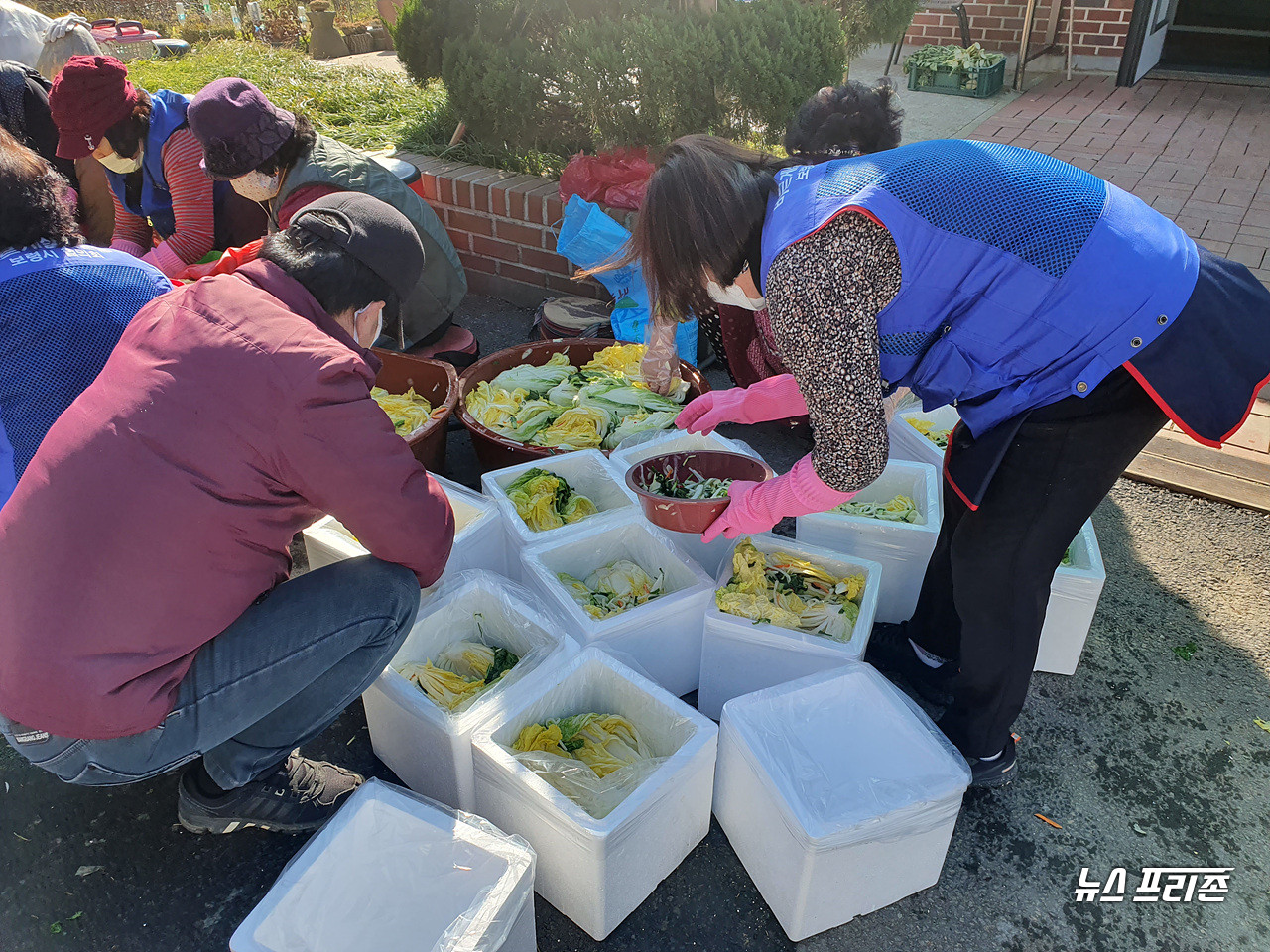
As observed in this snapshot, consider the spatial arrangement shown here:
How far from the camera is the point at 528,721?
1970 mm

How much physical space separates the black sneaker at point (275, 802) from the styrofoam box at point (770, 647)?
37.4 inches

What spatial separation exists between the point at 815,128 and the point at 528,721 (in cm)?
232

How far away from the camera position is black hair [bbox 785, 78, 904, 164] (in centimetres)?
304

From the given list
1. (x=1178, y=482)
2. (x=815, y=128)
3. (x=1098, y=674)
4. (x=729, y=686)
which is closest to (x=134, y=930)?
(x=729, y=686)

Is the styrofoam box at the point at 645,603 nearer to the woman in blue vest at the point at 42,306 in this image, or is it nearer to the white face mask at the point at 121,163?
the woman in blue vest at the point at 42,306

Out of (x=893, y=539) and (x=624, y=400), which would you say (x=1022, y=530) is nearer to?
(x=893, y=539)

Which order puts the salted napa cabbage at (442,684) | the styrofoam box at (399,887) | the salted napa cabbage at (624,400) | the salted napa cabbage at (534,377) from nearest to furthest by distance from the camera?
1. the styrofoam box at (399,887)
2. the salted napa cabbage at (442,684)
3. the salted napa cabbage at (624,400)
4. the salted napa cabbage at (534,377)

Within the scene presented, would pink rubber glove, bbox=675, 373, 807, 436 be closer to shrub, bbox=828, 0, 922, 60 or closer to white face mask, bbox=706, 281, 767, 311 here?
white face mask, bbox=706, 281, 767, 311

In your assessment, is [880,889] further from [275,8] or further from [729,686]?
[275,8]

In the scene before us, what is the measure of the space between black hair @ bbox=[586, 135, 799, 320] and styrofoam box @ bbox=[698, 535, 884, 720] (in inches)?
35.5

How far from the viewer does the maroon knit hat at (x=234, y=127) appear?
298cm

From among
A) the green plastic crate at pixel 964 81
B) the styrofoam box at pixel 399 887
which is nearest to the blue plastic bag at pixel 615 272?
the styrofoam box at pixel 399 887

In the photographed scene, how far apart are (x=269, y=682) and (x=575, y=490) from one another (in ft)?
4.29

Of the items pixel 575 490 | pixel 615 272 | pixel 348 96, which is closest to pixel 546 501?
pixel 575 490
